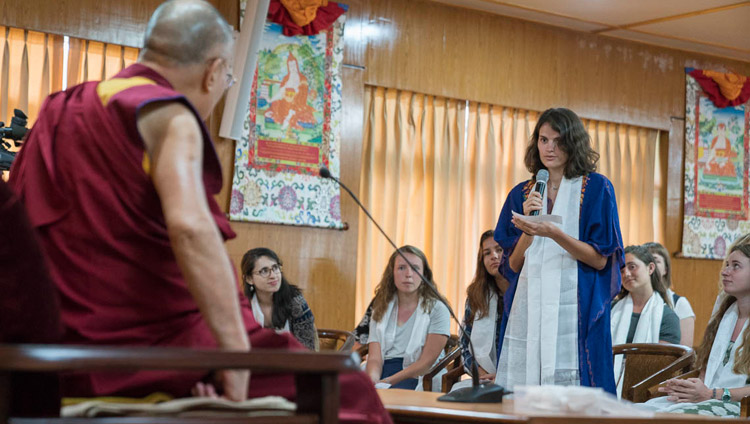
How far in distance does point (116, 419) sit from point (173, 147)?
51cm

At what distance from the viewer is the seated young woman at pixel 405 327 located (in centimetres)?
490

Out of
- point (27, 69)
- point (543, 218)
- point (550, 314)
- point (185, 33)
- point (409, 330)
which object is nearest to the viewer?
point (185, 33)

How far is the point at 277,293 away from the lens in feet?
16.3

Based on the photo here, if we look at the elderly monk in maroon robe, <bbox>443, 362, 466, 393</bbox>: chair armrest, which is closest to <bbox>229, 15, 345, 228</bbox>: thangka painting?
<bbox>443, 362, 466, 393</bbox>: chair armrest

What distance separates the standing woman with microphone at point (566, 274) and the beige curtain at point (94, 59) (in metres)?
3.18

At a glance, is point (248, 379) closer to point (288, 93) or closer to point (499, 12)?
point (288, 93)

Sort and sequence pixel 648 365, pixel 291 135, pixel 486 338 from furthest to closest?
pixel 291 135 < pixel 486 338 < pixel 648 365

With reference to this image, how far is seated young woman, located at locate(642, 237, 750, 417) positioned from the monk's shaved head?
2.47 meters

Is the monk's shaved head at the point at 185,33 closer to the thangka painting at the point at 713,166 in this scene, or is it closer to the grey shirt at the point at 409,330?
the grey shirt at the point at 409,330

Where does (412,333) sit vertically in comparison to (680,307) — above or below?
below

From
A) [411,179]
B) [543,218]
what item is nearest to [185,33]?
[543,218]

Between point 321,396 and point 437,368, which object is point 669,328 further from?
point 321,396

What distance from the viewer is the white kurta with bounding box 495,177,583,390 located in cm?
350

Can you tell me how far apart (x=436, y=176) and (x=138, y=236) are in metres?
5.34
